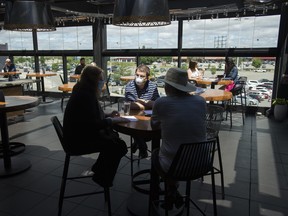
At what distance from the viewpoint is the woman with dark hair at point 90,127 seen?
212cm

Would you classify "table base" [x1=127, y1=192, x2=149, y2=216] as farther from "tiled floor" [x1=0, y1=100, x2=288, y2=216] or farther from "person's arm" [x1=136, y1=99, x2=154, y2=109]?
"person's arm" [x1=136, y1=99, x2=154, y2=109]

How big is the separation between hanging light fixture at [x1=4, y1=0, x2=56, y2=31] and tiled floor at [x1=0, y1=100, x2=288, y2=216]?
5.73 ft

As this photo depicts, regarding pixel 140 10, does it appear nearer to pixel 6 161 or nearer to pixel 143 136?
pixel 143 136

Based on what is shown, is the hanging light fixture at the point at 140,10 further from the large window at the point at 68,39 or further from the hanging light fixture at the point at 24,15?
the large window at the point at 68,39

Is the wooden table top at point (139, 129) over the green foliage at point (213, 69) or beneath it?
beneath

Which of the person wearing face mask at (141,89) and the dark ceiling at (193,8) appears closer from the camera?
the person wearing face mask at (141,89)

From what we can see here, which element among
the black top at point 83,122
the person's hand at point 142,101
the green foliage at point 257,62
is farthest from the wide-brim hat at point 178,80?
the green foliage at point 257,62

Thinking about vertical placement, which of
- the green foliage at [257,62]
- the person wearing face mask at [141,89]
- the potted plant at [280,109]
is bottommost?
the potted plant at [280,109]

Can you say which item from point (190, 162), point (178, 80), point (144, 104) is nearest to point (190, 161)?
point (190, 162)

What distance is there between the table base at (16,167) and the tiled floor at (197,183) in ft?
0.21

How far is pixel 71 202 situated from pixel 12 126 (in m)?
3.45

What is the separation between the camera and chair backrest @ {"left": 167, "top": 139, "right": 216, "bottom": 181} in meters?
1.77

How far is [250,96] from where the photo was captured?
262 inches

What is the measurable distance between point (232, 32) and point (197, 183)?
484 cm
